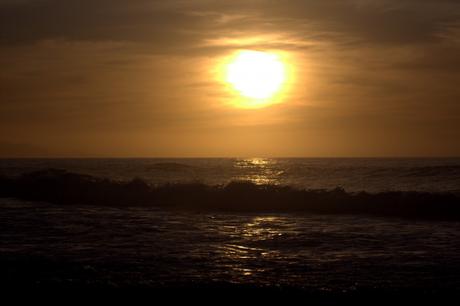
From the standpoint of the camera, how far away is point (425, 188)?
42594mm

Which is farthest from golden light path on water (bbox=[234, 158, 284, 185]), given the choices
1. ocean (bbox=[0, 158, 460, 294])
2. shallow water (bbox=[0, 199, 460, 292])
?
shallow water (bbox=[0, 199, 460, 292])

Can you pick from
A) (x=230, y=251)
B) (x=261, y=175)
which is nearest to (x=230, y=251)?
(x=230, y=251)

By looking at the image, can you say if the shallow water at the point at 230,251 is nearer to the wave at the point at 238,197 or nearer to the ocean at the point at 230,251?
the ocean at the point at 230,251

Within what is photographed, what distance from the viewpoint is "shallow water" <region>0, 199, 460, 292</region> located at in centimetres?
1208

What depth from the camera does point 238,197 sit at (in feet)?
111

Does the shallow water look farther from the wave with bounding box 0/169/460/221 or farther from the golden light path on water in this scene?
the golden light path on water

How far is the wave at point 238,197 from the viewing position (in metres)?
29.0

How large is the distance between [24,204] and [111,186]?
8.29 meters

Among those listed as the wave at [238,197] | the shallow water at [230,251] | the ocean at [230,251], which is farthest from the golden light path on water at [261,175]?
the shallow water at [230,251]

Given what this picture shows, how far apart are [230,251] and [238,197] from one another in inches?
719

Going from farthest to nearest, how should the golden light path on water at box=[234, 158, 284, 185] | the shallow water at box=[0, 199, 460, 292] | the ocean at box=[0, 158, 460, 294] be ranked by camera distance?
the golden light path on water at box=[234, 158, 284, 185] < the shallow water at box=[0, 199, 460, 292] < the ocean at box=[0, 158, 460, 294]

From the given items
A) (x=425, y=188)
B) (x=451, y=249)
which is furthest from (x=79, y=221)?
(x=425, y=188)

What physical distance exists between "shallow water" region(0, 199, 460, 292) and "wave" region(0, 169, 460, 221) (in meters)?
5.11

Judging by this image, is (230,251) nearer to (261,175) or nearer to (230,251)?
(230,251)
